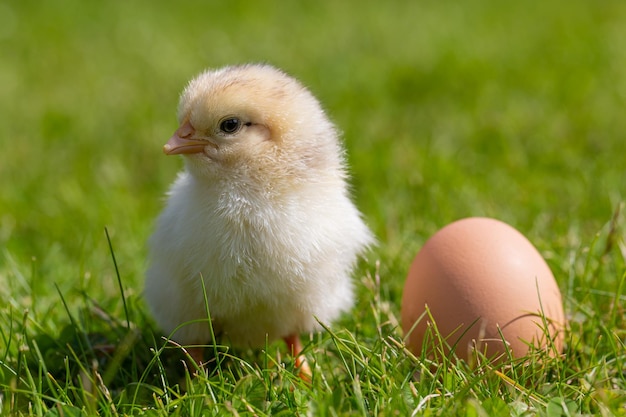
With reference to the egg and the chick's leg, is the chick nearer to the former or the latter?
the chick's leg

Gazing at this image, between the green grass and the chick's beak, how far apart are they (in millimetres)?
574

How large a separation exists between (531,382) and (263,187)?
992 mm

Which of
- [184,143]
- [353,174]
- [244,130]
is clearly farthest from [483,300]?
[353,174]

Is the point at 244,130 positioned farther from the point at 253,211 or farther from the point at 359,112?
the point at 359,112

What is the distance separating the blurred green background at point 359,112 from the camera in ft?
11.9

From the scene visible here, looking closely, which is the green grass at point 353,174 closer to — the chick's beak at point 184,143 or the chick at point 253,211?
the chick at point 253,211

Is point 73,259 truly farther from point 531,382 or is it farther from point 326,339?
point 531,382

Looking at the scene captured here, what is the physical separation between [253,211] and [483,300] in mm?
752

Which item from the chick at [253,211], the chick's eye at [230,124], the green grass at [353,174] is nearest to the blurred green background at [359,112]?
the green grass at [353,174]

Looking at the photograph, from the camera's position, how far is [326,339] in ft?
8.31

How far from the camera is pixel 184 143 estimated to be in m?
2.36

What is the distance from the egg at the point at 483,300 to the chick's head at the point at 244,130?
0.51 meters

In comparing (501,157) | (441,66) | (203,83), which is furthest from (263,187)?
(441,66)

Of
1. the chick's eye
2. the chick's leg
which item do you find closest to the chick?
the chick's eye
